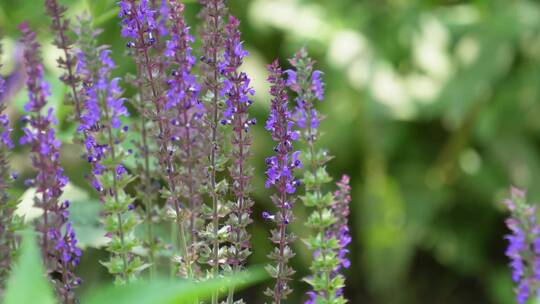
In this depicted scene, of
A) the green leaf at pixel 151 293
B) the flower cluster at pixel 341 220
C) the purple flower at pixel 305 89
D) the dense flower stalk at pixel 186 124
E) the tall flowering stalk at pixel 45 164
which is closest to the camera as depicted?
the green leaf at pixel 151 293

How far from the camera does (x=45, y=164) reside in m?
1.13

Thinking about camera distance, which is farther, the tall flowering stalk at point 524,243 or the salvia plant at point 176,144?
the tall flowering stalk at point 524,243

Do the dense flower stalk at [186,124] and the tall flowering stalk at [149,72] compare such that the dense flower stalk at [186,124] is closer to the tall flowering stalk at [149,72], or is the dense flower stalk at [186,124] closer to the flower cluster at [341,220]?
the tall flowering stalk at [149,72]

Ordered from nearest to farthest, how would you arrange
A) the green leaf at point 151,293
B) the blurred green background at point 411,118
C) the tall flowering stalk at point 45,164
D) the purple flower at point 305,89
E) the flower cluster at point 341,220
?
1. the green leaf at point 151,293
2. the tall flowering stalk at point 45,164
3. the purple flower at point 305,89
4. the flower cluster at point 341,220
5. the blurred green background at point 411,118

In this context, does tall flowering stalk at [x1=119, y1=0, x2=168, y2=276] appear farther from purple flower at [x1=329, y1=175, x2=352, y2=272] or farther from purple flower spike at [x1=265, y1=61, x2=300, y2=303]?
purple flower at [x1=329, y1=175, x2=352, y2=272]

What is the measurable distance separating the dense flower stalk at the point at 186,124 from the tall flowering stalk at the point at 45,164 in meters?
0.17

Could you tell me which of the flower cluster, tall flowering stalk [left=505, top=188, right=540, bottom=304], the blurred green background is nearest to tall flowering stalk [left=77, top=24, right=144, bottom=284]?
the flower cluster

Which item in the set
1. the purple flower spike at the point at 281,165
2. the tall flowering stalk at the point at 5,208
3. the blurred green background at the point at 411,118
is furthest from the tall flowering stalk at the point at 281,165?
the blurred green background at the point at 411,118

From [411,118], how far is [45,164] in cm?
302

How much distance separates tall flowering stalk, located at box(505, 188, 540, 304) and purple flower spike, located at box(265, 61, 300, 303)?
435 millimetres

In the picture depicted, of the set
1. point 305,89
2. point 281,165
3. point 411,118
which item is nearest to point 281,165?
point 281,165

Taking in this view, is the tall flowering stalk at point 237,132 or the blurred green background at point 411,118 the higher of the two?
the blurred green background at point 411,118

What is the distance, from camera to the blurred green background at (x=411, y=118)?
12.9ft

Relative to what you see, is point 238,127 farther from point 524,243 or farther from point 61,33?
point 524,243
